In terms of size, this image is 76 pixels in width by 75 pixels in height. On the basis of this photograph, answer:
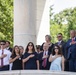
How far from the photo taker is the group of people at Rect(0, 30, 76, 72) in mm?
9898

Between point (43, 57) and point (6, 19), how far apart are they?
78.5 ft

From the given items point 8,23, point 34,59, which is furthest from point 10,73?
point 8,23

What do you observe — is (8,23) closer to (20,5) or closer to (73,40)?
(20,5)

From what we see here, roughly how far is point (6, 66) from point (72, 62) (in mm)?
2311

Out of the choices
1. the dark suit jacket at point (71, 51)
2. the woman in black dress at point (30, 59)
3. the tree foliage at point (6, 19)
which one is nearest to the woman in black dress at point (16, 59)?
the woman in black dress at point (30, 59)

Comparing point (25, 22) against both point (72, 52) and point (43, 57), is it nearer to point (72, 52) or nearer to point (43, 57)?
point (43, 57)

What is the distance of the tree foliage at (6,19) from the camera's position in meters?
33.8

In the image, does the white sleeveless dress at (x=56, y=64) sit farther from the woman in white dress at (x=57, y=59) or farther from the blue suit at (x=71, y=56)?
the blue suit at (x=71, y=56)

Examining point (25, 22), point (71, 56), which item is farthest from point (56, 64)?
point (25, 22)

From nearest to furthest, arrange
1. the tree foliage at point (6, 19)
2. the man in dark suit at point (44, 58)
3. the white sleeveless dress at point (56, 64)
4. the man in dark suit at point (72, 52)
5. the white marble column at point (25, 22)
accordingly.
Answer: the white sleeveless dress at point (56, 64) < the man in dark suit at point (72, 52) < the man in dark suit at point (44, 58) < the white marble column at point (25, 22) < the tree foliage at point (6, 19)

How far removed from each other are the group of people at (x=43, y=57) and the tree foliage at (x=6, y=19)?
23.0 meters

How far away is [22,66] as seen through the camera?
421 inches

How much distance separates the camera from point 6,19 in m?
34.0

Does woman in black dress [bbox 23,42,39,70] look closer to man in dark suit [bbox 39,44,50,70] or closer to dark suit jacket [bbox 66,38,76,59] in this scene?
man in dark suit [bbox 39,44,50,70]
